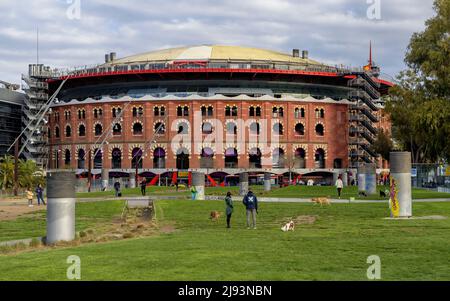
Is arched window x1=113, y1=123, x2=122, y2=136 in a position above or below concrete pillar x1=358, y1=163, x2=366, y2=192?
above

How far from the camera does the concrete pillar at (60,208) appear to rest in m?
24.6

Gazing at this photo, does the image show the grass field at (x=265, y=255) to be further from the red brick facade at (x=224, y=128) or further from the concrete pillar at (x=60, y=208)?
the red brick facade at (x=224, y=128)

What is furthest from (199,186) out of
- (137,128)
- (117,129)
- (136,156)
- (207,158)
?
(117,129)

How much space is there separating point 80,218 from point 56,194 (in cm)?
1433

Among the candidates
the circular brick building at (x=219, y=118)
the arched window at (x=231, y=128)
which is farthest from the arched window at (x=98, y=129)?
the arched window at (x=231, y=128)

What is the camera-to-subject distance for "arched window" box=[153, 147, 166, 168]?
10800 centimetres

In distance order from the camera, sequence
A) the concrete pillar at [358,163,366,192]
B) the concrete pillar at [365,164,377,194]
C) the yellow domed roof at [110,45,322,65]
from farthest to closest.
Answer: the yellow domed roof at [110,45,322,65], the concrete pillar at [358,163,366,192], the concrete pillar at [365,164,377,194]

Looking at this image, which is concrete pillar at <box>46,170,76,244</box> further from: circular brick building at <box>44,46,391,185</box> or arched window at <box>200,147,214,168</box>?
arched window at <box>200,147,214,168</box>

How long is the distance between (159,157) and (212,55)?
1967 centimetres

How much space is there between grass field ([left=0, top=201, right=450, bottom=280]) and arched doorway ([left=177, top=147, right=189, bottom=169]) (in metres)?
74.7

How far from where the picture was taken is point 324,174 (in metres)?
110

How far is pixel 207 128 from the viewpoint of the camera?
107 meters

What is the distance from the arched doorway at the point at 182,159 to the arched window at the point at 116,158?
10494 millimetres

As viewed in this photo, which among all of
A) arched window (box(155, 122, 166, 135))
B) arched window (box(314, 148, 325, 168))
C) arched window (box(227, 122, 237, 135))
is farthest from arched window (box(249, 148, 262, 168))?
arched window (box(155, 122, 166, 135))
